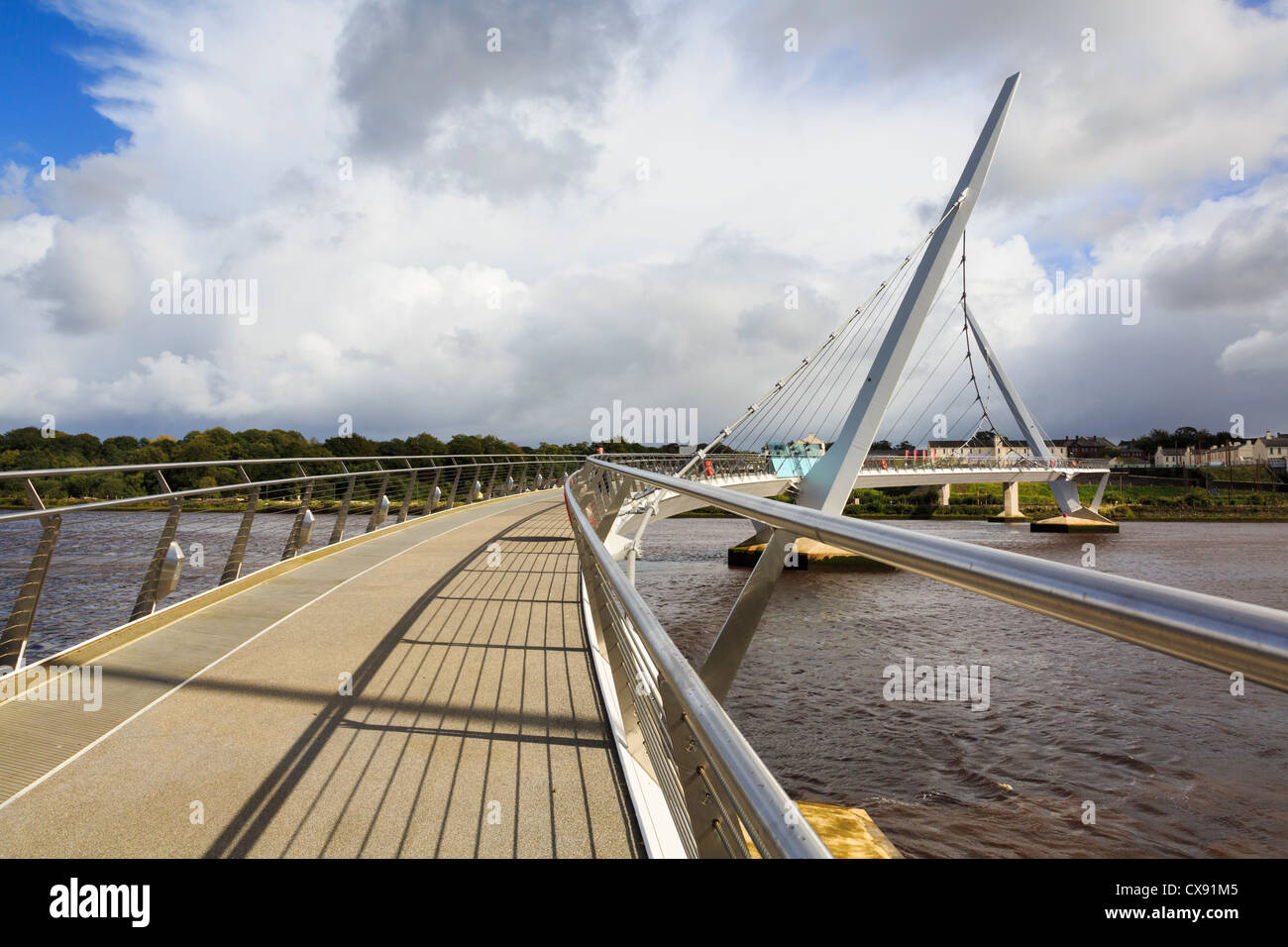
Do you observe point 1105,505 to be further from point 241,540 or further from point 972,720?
point 241,540

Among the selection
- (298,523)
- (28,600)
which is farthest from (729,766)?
(298,523)

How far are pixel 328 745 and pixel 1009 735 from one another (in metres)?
13.2

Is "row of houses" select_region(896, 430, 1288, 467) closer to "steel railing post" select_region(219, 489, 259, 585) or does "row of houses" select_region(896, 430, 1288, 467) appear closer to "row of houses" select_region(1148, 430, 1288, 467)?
"row of houses" select_region(1148, 430, 1288, 467)

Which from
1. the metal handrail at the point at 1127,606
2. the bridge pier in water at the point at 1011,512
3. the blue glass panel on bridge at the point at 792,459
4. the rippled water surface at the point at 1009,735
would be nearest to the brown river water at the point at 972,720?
the rippled water surface at the point at 1009,735

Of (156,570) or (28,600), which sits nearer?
(28,600)

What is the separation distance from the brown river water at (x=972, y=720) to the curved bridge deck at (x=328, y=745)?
1075 millimetres

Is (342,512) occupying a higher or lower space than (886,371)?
lower

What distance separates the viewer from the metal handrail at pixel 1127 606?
A: 0.63 metres

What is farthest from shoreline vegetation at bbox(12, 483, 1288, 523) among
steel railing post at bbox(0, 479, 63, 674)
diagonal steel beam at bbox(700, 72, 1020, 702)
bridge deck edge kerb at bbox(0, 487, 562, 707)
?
steel railing post at bbox(0, 479, 63, 674)

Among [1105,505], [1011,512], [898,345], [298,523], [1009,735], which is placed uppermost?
[898,345]

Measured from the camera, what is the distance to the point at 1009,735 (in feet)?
45.0

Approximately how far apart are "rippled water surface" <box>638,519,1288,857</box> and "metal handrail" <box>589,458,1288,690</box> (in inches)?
150

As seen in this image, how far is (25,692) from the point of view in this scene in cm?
413
